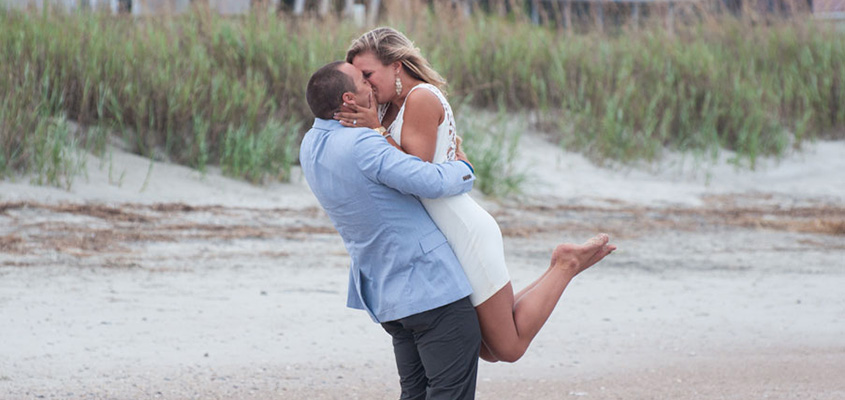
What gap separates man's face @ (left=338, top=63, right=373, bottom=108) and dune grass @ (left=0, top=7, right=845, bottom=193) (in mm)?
→ 6245

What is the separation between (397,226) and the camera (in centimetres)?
293

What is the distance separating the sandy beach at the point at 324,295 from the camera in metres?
4.71

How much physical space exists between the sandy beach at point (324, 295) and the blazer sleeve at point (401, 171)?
6.03ft

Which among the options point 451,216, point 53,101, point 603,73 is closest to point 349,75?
point 451,216

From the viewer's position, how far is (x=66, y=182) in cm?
863

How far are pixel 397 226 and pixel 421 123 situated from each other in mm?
321

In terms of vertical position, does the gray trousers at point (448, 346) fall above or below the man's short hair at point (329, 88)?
below

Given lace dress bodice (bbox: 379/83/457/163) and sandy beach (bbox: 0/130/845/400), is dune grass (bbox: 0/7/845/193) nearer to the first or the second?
sandy beach (bbox: 0/130/845/400)

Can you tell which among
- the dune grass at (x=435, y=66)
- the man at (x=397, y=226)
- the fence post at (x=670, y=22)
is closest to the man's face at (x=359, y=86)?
the man at (x=397, y=226)

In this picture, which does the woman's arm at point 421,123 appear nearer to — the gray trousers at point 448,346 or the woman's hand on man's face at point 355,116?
the woman's hand on man's face at point 355,116

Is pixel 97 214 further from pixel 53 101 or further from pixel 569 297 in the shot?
pixel 569 297

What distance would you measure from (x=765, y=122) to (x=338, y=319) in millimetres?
8778

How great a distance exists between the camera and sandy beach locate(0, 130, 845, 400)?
185 inches

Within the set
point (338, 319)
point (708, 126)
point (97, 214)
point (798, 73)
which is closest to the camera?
point (338, 319)
